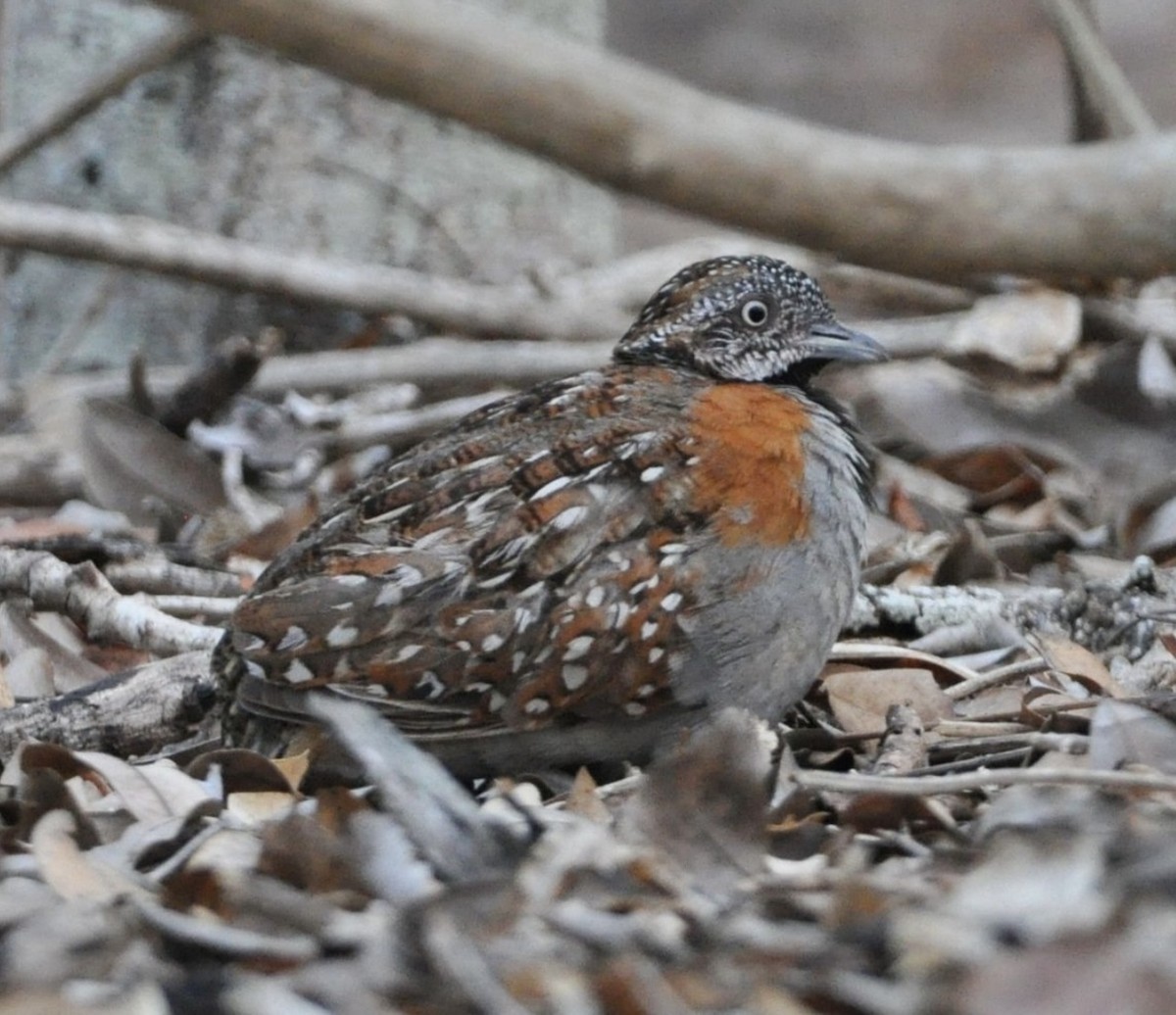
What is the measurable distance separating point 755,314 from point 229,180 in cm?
333

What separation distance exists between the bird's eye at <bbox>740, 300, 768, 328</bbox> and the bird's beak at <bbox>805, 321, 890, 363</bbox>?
11 centimetres

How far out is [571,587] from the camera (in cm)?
374

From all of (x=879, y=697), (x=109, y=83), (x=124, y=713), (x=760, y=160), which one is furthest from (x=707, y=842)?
(x=109, y=83)

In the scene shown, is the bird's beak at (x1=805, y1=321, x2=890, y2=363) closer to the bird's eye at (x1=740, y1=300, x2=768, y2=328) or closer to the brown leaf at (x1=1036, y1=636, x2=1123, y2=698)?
the bird's eye at (x1=740, y1=300, x2=768, y2=328)

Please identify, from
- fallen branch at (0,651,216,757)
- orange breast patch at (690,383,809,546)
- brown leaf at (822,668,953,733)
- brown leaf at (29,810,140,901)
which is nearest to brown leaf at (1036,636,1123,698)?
brown leaf at (822,668,953,733)

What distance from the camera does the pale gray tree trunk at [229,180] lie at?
7.14m

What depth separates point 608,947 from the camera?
8.43 ft

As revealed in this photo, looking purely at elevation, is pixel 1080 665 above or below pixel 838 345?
below

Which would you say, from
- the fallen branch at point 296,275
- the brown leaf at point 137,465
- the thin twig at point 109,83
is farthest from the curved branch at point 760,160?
the brown leaf at point 137,465

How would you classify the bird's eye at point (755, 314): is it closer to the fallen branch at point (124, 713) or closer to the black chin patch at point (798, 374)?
the black chin patch at point (798, 374)

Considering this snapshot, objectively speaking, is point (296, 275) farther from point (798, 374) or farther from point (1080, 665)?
point (1080, 665)

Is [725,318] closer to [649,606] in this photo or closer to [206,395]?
[649,606]

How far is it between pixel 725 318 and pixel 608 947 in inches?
78.8

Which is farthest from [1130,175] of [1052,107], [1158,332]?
[1052,107]
